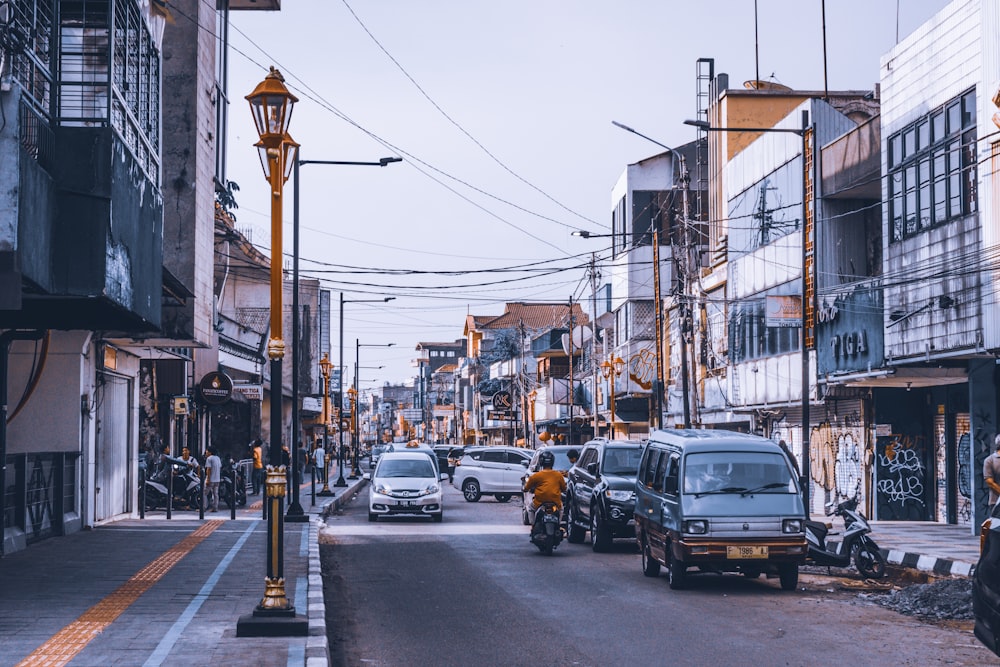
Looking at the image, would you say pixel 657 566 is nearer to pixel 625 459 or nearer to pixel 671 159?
pixel 625 459

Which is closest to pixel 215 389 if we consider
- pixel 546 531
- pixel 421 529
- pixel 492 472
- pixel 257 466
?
pixel 257 466

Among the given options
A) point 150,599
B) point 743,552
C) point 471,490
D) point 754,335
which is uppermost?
point 754,335

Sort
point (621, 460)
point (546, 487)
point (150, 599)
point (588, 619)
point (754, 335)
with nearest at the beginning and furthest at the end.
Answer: point (588, 619) < point (150, 599) < point (546, 487) < point (621, 460) < point (754, 335)

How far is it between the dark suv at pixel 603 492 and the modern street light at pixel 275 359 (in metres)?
10.5

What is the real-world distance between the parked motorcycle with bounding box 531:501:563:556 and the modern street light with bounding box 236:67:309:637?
9.29m

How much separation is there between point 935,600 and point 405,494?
17.7m

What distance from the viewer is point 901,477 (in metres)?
29.4

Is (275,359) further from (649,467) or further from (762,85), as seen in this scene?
(762,85)

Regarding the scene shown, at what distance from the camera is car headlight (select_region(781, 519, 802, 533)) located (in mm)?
15734

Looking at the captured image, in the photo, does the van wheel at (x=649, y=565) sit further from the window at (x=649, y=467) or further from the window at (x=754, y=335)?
the window at (x=754, y=335)

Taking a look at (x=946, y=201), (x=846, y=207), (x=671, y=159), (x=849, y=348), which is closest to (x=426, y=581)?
(x=946, y=201)

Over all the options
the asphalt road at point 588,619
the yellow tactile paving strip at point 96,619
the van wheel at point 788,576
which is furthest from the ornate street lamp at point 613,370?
the van wheel at point 788,576

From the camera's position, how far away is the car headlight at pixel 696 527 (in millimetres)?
15672

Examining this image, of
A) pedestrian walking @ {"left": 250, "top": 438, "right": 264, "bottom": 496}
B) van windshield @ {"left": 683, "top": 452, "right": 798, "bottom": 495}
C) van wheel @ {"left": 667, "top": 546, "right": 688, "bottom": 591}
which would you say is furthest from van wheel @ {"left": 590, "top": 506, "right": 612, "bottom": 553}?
pedestrian walking @ {"left": 250, "top": 438, "right": 264, "bottom": 496}
